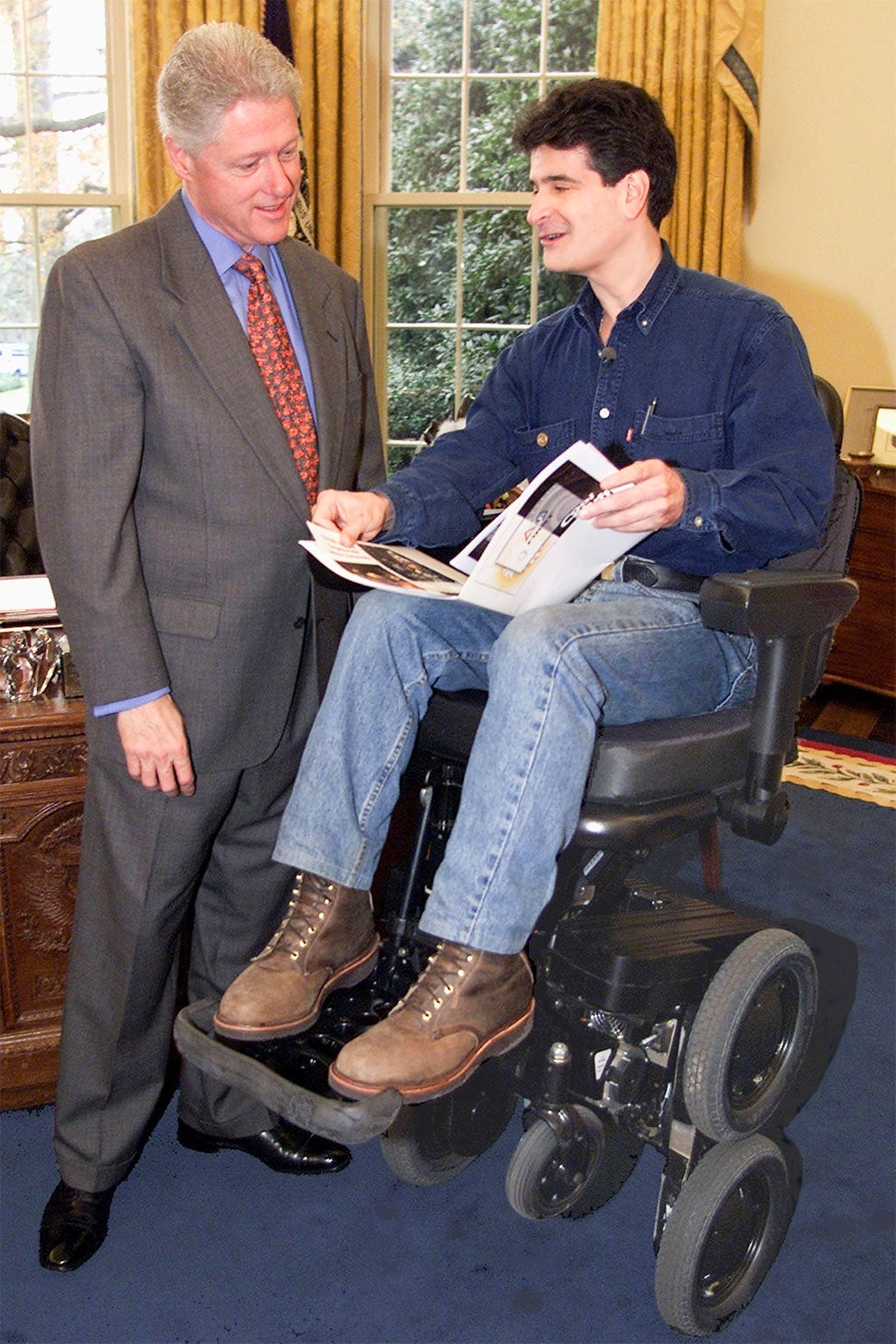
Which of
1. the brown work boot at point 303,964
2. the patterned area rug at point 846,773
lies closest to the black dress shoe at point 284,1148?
the brown work boot at point 303,964

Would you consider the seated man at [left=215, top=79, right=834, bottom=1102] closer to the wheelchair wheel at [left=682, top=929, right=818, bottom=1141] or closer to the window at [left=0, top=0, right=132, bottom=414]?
the wheelchair wheel at [left=682, top=929, right=818, bottom=1141]

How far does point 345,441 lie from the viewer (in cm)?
193

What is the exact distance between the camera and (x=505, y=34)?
16.4ft

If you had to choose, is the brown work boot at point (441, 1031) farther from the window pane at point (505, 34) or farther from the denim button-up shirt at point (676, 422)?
the window pane at point (505, 34)

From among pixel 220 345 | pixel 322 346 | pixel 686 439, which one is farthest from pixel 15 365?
pixel 686 439

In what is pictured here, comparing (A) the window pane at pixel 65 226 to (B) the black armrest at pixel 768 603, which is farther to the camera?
(A) the window pane at pixel 65 226

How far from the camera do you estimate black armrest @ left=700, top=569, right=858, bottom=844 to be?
5.03 feet

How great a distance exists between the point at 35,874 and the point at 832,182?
4.04 m

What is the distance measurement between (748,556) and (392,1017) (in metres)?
0.83

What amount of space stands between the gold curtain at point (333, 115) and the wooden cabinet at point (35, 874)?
3.10 meters

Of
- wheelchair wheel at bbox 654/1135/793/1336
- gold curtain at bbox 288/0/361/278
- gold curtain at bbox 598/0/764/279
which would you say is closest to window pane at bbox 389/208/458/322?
gold curtain at bbox 288/0/361/278

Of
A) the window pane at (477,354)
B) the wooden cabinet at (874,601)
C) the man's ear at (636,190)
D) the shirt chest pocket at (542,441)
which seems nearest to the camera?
the man's ear at (636,190)

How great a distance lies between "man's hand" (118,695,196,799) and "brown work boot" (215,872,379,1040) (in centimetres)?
24

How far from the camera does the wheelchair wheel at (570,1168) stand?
184 cm
